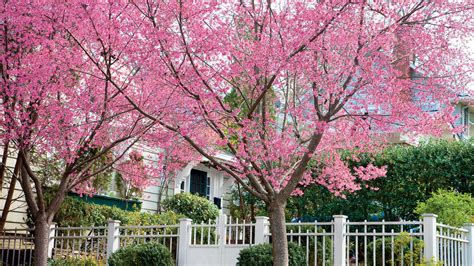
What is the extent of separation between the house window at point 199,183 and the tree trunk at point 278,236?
14003mm

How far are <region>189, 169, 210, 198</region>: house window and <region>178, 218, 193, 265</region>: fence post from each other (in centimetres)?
1066

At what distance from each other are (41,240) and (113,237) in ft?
5.71

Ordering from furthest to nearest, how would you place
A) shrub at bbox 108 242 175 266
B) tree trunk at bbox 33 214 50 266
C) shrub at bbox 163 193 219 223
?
shrub at bbox 163 193 219 223
shrub at bbox 108 242 175 266
tree trunk at bbox 33 214 50 266

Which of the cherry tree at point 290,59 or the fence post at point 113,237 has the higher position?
the cherry tree at point 290,59

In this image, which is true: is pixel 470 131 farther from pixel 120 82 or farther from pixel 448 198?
pixel 120 82

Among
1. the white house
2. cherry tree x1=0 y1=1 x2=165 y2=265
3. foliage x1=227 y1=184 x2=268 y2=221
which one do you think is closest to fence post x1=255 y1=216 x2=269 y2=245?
cherry tree x1=0 y1=1 x2=165 y2=265

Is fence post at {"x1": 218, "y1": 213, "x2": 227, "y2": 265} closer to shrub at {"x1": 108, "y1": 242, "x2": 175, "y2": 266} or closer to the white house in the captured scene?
shrub at {"x1": 108, "y1": 242, "x2": 175, "y2": 266}

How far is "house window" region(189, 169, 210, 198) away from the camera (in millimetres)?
24844

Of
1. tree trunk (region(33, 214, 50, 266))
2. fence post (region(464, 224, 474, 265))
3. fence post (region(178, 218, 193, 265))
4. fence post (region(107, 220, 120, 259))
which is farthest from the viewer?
fence post (region(107, 220, 120, 259))

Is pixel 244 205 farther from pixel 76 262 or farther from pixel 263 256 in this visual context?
pixel 263 256

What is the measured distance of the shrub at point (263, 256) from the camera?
12039 mm

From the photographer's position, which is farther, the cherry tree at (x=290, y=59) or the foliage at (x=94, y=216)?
the foliage at (x=94, y=216)

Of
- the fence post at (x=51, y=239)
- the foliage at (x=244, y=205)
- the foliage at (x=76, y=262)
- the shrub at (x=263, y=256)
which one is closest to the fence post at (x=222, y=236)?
the shrub at (x=263, y=256)

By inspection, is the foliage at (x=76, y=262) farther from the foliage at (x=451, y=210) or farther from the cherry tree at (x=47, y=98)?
the foliage at (x=451, y=210)
